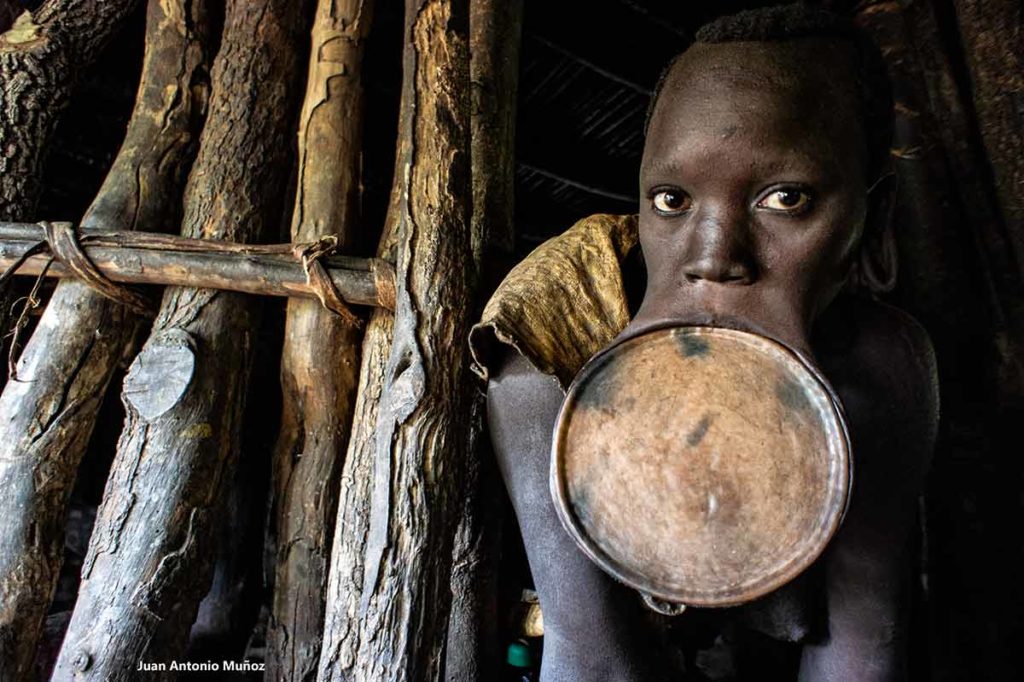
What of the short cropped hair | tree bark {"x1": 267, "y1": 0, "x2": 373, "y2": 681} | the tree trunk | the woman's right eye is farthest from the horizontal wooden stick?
the short cropped hair

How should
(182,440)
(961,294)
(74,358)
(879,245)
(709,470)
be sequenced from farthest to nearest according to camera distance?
1. (961,294)
2. (74,358)
3. (182,440)
4. (879,245)
5. (709,470)

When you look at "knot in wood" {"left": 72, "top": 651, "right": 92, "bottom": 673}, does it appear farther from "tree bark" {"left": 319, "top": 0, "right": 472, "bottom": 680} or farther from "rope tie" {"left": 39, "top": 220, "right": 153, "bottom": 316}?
"rope tie" {"left": 39, "top": 220, "right": 153, "bottom": 316}

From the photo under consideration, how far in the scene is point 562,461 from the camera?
0.99 metres

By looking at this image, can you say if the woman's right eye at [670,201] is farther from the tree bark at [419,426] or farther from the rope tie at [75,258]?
the rope tie at [75,258]

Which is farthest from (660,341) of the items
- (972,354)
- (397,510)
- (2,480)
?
(2,480)

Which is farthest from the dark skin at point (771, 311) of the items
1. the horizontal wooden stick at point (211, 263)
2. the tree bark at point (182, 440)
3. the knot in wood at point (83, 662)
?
the knot in wood at point (83, 662)

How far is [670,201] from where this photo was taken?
1.09 meters

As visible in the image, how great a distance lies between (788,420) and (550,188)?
3.52 m

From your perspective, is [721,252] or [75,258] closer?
[721,252]

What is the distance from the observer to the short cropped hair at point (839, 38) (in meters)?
1.08

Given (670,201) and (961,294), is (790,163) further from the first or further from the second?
(961,294)

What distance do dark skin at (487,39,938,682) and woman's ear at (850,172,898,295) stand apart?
0.05 ft

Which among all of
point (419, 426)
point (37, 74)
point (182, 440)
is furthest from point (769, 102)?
point (37, 74)

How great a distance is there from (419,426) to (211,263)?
0.76 m
